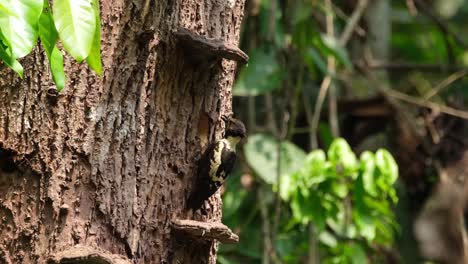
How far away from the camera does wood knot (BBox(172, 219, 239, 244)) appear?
7.43ft

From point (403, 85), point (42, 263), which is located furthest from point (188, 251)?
point (403, 85)

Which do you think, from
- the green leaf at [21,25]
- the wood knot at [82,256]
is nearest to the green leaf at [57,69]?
the green leaf at [21,25]

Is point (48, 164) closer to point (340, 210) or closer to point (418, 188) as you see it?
point (340, 210)

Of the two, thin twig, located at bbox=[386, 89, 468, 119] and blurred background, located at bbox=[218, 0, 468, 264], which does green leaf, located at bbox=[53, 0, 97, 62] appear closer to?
blurred background, located at bbox=[218, 0, 468, 264]

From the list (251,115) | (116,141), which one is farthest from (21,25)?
(251,115)

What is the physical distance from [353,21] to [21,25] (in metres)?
3.66

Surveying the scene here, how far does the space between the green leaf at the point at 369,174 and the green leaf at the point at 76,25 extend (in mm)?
2510

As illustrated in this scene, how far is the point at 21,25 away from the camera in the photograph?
1.71 meters

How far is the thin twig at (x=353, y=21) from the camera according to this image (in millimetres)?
5129

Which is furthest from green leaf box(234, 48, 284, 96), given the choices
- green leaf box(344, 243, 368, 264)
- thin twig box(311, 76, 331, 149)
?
green leaf box(344, 243, 368, 264)

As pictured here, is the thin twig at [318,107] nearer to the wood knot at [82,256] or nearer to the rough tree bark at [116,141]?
the rough tree bark at [116,141]

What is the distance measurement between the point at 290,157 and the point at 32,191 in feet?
7.89

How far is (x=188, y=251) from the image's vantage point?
2371mm

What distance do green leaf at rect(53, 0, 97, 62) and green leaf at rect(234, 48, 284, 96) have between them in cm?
262
